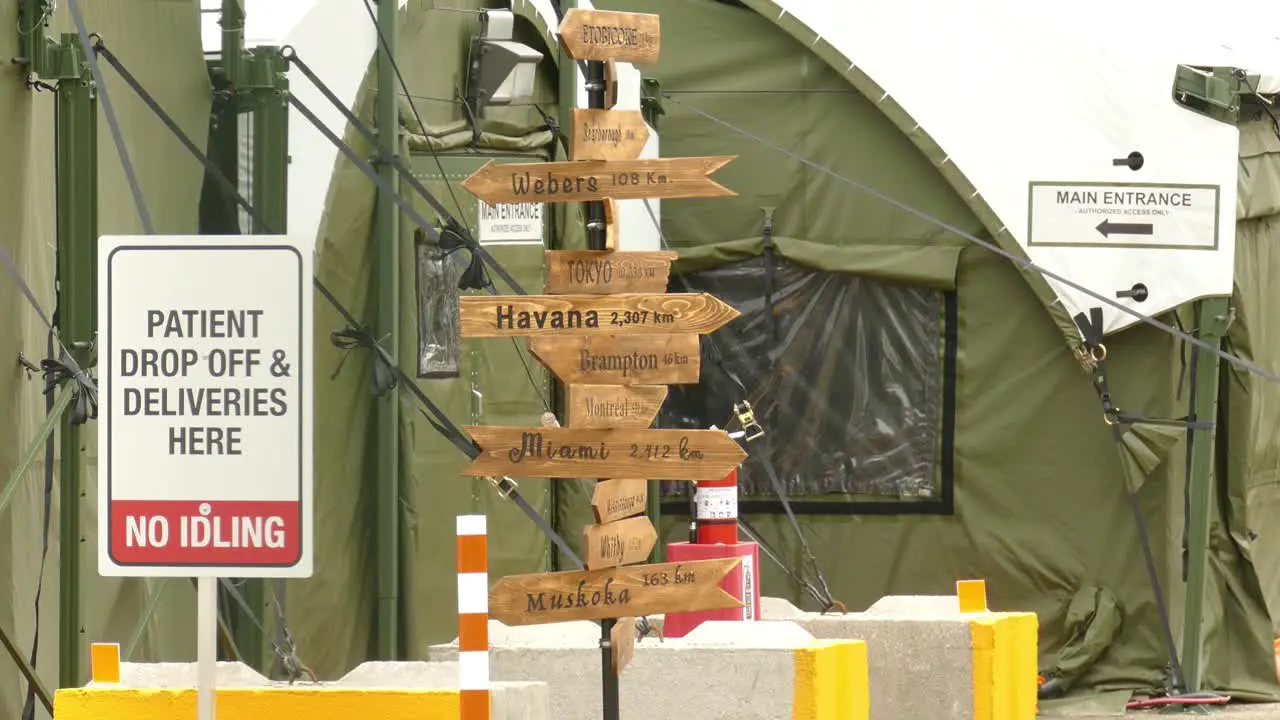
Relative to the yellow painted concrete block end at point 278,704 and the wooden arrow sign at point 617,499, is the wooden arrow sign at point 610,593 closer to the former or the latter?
the wooden arrow sign at point 617,499

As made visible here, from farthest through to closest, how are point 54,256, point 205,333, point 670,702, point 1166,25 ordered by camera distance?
point 1166,25
point 54,256
point 670,702
point 205,333

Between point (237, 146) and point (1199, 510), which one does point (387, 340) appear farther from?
point (1199, 510)

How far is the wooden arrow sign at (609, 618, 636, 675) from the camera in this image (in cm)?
680

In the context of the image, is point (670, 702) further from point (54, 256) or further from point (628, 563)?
point (54, 256)

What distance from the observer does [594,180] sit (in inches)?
266

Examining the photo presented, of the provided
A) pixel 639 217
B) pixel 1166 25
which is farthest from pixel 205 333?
pixel 1166 25

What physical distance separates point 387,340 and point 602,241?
3222 mm

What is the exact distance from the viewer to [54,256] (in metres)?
8.14

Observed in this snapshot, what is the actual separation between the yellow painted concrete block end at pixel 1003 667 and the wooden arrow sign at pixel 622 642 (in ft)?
6.59

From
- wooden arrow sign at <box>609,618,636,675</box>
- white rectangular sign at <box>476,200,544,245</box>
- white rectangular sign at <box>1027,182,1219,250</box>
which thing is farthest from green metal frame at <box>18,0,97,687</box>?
white rectangular sign at <box>1027,182,1219,250</box>

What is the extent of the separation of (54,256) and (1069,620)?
5978 mm

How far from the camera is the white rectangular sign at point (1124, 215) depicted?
11.8m

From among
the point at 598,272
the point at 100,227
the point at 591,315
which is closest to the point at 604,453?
the point at 591,315

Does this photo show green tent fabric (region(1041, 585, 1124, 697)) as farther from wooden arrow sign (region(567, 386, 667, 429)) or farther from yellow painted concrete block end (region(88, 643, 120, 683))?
yellow painted concrete block end (region(88, 643, 120, 683))
